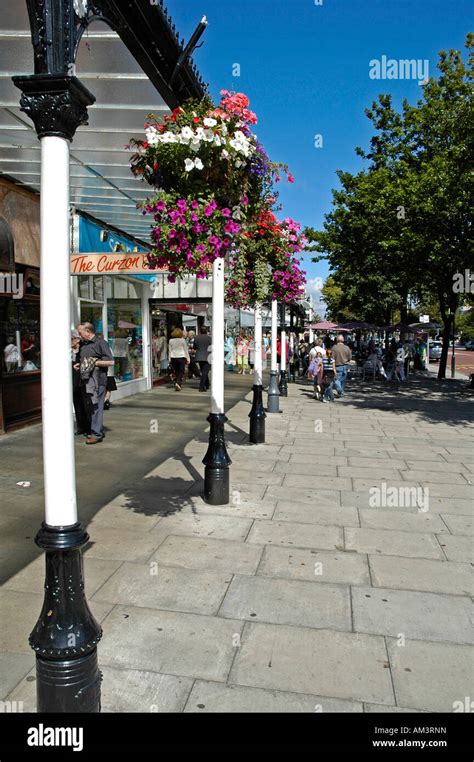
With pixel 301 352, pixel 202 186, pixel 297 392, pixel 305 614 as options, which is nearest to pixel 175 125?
pixel 202 186

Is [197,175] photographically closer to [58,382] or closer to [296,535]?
[58,382]

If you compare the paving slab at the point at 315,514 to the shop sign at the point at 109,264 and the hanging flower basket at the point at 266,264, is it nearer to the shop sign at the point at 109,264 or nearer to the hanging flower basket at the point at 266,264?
the hanging flower basket at the point at 266,264

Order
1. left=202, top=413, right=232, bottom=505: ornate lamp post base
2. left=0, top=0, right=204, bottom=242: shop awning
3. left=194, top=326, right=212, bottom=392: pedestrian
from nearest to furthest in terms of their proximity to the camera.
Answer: left=0, top=0, right=204, bottom=242: shop awning < left=202, top=413, right=232, bottom=505: ornate lamp post base < left=194, top=326, right=212, bottom=392: pedestrian

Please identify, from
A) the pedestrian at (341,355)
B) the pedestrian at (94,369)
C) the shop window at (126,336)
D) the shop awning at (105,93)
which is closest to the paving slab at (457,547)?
the shop awning at (105,93)

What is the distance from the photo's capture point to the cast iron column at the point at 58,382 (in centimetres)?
241

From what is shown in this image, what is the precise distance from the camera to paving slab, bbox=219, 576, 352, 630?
3521mm

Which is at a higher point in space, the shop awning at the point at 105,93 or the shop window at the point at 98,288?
the shop awning at the point at 105,93

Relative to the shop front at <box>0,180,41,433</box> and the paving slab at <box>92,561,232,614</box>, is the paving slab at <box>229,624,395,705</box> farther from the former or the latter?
the shop front at <box>0,180,41,433</box>

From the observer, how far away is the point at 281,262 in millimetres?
8906

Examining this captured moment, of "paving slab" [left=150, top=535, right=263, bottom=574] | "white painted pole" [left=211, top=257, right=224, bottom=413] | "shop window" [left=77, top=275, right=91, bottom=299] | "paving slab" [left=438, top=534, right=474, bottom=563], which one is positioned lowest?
"paving slab" [left=438, top=534, right=474, bottom=563]

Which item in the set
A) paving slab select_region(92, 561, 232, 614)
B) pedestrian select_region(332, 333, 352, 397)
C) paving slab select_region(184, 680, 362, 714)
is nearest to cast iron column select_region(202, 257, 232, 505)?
paving slab select_region(92, 561, 232, 614)

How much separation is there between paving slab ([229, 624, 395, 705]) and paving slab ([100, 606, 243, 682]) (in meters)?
0.12

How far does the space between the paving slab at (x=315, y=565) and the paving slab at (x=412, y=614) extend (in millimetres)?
218

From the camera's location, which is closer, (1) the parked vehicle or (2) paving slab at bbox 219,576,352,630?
(2) paving slab at bbox 219,576,352,630
